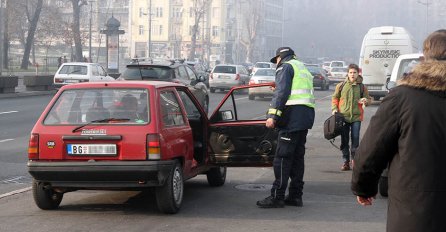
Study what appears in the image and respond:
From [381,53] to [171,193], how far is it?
24393 mm

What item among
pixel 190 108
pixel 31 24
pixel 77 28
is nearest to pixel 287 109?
pixel 190 108

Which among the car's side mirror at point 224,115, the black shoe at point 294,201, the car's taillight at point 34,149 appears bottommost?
the black shoe at point 294,201

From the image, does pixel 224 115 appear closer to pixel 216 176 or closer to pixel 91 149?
pixel 216 176

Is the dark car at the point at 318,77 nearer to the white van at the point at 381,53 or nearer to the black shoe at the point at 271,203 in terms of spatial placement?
the white van at the point at 381,53

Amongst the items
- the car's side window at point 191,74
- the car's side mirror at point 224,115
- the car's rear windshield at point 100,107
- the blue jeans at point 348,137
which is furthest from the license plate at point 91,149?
the car's side window at point 191,74

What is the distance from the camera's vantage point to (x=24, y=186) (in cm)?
967

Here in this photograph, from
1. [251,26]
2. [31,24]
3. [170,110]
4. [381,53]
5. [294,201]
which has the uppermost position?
[251,26]

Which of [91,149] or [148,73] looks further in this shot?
[148,73]

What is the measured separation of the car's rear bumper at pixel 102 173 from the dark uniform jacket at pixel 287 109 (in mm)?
1474

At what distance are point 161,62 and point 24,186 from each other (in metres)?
11.2

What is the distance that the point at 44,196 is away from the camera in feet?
25.4

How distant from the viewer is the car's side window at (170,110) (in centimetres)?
780

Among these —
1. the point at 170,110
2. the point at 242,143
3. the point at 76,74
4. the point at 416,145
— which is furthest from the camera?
the point at 76,74

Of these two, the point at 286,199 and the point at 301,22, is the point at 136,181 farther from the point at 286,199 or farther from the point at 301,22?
the point at 301,22
